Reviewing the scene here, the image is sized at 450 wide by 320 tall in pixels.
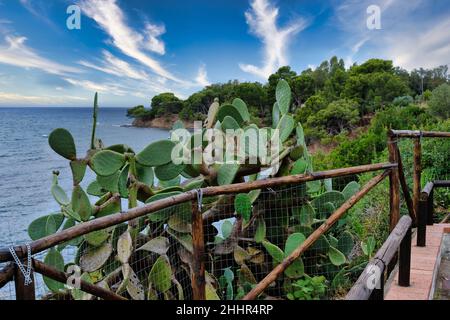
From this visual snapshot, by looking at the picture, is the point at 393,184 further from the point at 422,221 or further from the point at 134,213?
the point at 134,213

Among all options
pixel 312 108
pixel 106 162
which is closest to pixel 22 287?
pixel 106 162

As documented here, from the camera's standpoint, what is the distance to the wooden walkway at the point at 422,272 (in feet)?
7.59

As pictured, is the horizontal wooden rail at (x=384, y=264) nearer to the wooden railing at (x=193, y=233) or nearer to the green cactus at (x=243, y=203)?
the wooden railing at (x=193, y=233)

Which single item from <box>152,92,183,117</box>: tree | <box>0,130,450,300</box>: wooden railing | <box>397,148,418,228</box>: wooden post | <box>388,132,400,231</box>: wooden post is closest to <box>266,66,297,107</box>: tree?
<box>152,92,183,117</box>: tree

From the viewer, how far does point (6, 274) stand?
1.16 metres

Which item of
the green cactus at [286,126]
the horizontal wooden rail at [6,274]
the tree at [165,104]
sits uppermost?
the tree at [165,104]

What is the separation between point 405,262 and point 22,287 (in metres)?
1.98

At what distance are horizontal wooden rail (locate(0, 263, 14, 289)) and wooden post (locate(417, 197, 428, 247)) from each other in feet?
9.09

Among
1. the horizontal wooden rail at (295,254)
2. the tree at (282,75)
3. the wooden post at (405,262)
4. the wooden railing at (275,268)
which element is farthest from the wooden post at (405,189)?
the tree at (282,75)

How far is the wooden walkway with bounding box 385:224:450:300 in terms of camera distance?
2.31 metres

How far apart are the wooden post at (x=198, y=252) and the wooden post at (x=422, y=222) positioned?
74.1 inches

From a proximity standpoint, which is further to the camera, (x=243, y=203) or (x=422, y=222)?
(x=422, y=222)

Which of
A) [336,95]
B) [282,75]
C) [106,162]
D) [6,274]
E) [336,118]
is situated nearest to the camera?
[6,274]

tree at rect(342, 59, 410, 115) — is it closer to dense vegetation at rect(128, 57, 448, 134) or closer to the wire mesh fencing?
dense vegetation at rect(128, 57, 448, 134)
